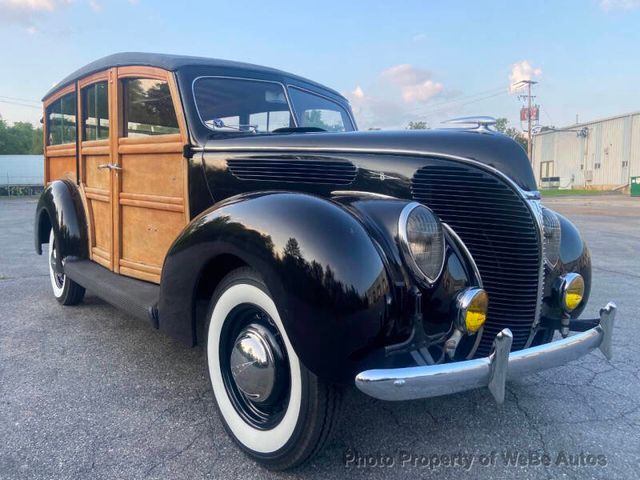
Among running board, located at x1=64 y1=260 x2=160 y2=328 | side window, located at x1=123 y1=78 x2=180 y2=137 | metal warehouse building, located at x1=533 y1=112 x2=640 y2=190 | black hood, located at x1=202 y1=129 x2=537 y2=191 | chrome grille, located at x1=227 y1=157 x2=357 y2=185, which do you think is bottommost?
running board, located at x1=64 y1=260 x2=160 y2=328

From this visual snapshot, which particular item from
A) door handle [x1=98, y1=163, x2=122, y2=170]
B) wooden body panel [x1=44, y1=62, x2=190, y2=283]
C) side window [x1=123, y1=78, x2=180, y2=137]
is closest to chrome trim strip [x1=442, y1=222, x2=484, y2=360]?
wooden body panel [x1=44, y1=62, x2=190, y2=283]

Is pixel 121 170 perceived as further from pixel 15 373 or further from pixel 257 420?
pixel 257 420

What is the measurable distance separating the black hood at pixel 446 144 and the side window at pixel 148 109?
952mm

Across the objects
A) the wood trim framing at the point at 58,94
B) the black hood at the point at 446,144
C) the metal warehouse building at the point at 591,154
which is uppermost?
the metal warehouse building at the point at 591,154

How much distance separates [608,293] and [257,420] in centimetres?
448

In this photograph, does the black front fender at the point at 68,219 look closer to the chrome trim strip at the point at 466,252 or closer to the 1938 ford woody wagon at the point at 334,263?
the 1938 ford woody wagon at the point at 334,263

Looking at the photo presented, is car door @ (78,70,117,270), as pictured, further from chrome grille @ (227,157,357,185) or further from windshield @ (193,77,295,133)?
chrome grille @ (227,157,357,185)

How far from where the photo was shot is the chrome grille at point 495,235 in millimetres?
2219

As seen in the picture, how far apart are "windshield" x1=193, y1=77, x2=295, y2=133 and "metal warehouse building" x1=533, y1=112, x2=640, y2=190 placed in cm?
3934

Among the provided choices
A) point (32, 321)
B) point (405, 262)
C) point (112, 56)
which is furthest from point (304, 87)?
point (32, 321)

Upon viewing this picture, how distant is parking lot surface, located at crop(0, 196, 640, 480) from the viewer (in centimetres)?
A: 214

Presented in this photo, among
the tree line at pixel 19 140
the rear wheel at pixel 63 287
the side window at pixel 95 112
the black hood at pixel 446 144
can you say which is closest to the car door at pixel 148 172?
the side window at pixel 95 112

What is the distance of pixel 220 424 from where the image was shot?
8.21 feet

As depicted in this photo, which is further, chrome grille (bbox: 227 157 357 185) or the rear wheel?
the rear wheel
